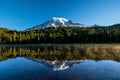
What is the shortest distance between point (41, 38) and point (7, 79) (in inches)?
6075

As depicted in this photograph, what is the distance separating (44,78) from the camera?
25.1 m

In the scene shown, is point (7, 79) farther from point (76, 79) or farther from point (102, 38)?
point (102, 38)

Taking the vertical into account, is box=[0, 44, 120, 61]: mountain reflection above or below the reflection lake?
below

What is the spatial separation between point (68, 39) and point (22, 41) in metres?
32.2

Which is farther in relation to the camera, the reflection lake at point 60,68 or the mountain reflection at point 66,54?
the mountain reflection at point 66,54

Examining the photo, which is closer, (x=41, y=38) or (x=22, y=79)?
(x=22, y=79)

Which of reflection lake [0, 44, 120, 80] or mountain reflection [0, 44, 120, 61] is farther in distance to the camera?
mountain reflection [0, 44, 120, 61]

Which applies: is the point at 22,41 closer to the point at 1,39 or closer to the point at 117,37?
the point at 1,39

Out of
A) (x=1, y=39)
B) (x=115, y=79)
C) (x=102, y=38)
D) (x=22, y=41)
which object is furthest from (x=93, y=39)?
(x=115, y=79)

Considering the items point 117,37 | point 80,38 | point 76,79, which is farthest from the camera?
point 80,38

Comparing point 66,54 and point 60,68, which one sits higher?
point 60,68

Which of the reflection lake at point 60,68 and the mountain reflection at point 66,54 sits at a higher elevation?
the reflection lake at point 60,68

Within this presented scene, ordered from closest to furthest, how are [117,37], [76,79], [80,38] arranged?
1. [76,79]
2. [117,37]
3. [80,38]

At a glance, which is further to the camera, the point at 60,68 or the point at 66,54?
the point at 66,54
